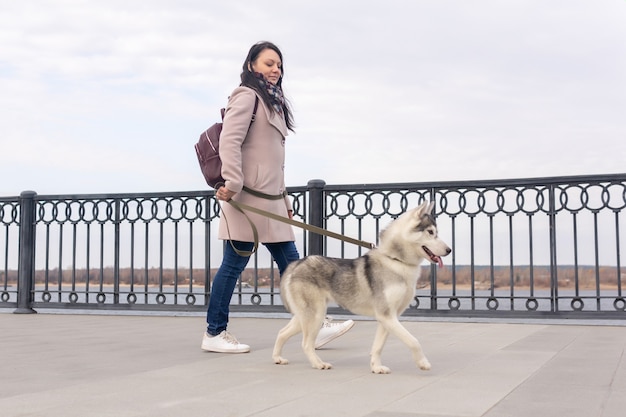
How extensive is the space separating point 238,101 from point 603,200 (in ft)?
14.6

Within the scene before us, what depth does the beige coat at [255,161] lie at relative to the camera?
5.19 meters

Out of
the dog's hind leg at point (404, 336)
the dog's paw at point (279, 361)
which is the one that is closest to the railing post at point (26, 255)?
the dog's paw at point (279, 361)

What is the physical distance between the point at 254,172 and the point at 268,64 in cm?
80

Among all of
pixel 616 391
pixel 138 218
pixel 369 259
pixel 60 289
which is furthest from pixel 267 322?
pixel 616 391

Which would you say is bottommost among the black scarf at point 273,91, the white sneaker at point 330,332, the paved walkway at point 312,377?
the paved walkway at point 312,377

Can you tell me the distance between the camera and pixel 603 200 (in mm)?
7785

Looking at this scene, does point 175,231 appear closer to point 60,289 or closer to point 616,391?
point 60,289

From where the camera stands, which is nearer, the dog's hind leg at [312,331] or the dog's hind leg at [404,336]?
the dog's hind leg at [404,336]

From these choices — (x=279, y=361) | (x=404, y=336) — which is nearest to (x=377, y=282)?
(x=404, y=336)

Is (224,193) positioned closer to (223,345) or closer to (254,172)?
(254,172)

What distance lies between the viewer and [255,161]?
530 centimetres

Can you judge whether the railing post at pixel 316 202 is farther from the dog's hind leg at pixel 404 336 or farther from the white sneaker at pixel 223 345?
the dog's hind leg at pixel 404 336

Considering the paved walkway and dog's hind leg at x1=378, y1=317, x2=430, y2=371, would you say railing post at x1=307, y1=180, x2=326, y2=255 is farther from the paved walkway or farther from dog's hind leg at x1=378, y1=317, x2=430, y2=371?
dog's hind leg at x1=378, y1=317, x2=430, y2=371

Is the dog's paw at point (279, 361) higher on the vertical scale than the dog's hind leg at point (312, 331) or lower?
lower
